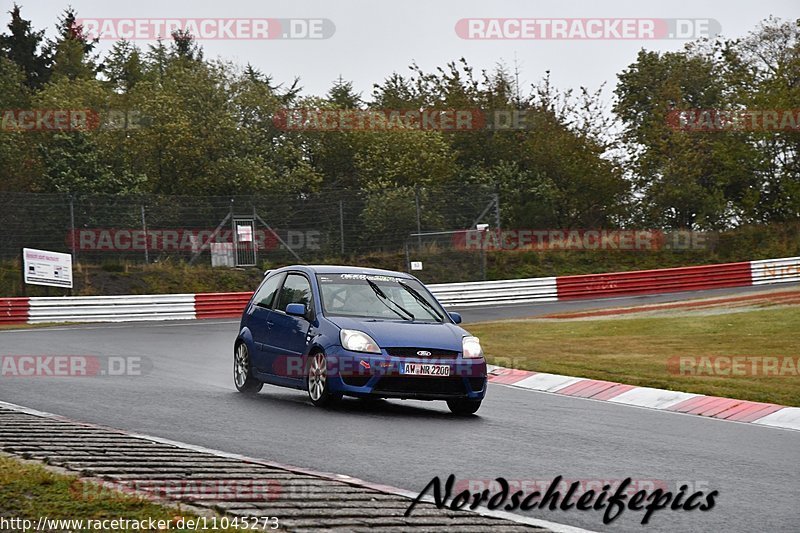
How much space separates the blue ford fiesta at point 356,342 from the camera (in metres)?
11.8

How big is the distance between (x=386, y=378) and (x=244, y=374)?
277 cm

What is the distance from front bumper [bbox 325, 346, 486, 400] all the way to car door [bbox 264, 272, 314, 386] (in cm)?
77

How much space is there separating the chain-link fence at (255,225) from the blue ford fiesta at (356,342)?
2156 cm

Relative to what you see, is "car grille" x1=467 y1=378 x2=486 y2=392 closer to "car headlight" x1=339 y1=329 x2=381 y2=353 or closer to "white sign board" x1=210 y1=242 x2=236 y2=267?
"car headlight" x1=339 y1=329 x2=381 y2=353

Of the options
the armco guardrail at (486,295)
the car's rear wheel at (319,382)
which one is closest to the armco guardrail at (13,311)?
the armco guardrail at (486,295)

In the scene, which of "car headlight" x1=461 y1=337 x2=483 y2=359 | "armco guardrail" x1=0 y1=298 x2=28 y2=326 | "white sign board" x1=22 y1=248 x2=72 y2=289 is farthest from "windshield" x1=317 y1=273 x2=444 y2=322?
"white sign board" x1=22 y1=248 x2=72 y2=289

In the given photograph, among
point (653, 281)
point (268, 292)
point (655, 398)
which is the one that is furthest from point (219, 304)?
point (655, 398)

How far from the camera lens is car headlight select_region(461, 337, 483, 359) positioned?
1219cm

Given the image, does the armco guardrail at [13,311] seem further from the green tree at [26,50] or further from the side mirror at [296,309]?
the green tree at [26,50]

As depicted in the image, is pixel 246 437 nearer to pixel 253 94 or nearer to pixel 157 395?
pixel 157 395

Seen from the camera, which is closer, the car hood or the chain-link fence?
the car hood

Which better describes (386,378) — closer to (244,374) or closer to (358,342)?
(358,342)

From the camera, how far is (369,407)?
12.4 m

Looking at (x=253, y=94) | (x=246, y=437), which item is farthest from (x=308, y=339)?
(x=253, y=94)
